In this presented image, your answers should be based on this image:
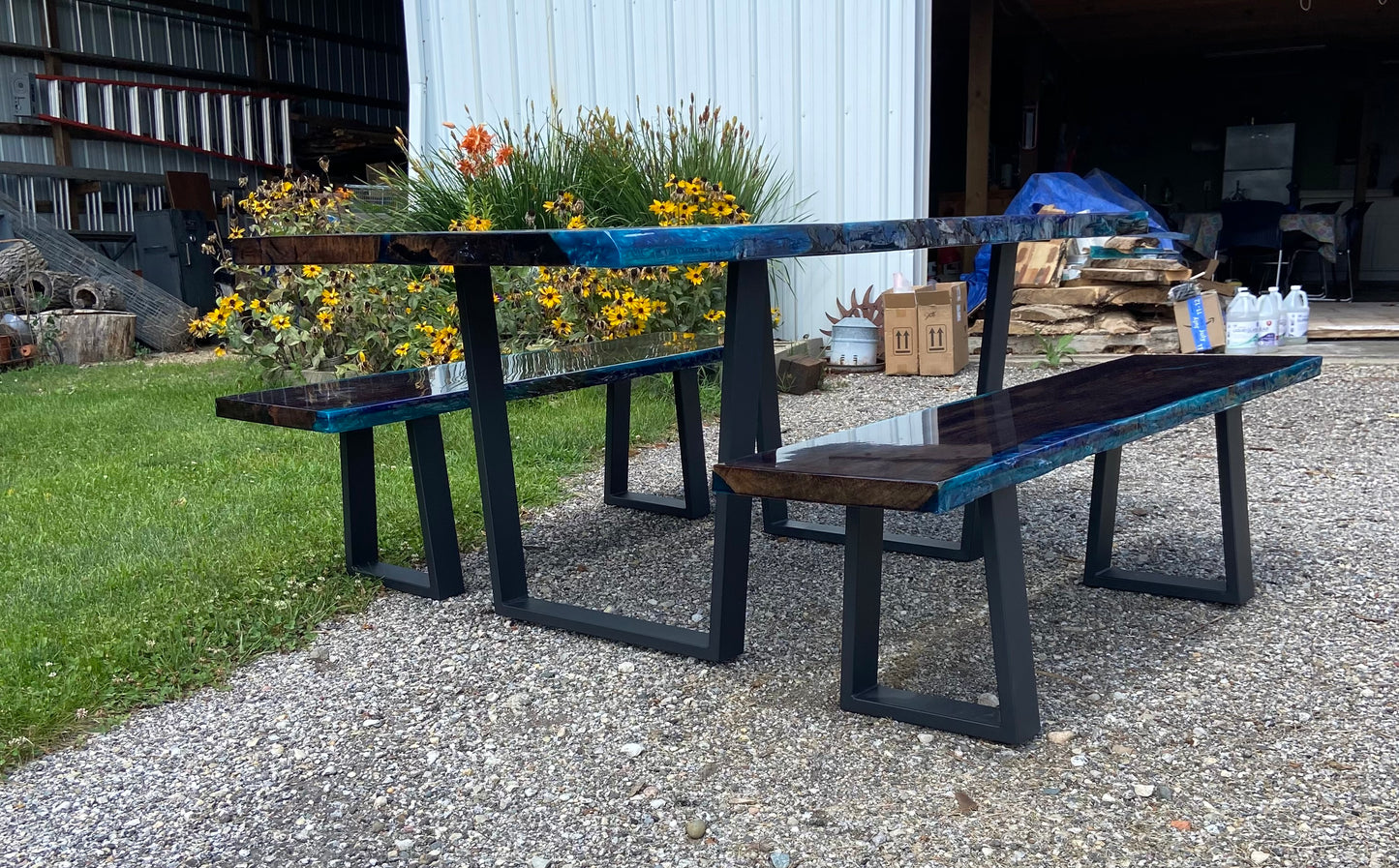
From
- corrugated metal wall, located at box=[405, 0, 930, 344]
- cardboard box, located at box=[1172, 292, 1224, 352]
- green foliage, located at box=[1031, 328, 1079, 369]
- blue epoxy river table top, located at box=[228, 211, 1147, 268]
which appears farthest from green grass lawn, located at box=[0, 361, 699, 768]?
cardboard box, located at box=[1172, 292, 1224, 352]

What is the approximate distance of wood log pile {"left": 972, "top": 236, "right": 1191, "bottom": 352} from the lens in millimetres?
6727

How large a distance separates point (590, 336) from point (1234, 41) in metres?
10.1

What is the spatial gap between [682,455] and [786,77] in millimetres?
4198

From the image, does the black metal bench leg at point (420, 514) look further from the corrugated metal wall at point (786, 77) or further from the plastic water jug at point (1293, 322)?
the plastic water jug at point (1293, 322)

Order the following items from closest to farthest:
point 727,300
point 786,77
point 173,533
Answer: point 727,300, point 173,533, point 786,77

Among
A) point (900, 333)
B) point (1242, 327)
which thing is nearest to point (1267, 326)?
point (1242, 327)

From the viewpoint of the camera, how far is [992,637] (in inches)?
85.3

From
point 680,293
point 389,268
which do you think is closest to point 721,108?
point 680,293

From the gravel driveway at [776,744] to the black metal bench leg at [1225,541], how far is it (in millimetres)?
50

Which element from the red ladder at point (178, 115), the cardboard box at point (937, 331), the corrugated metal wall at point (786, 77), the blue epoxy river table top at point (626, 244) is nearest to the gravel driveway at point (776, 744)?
the blue epoxy river table top at point (626, 244)

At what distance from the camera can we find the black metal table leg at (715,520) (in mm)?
2398

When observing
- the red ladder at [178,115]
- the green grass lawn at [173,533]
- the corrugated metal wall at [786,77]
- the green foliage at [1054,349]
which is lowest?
the green grass lawn at [173,533]

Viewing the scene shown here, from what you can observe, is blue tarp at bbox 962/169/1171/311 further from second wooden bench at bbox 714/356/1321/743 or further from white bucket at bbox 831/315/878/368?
second wooden bench at bbox 714/356/1321/743

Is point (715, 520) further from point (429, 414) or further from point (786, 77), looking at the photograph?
point (786, 77)
